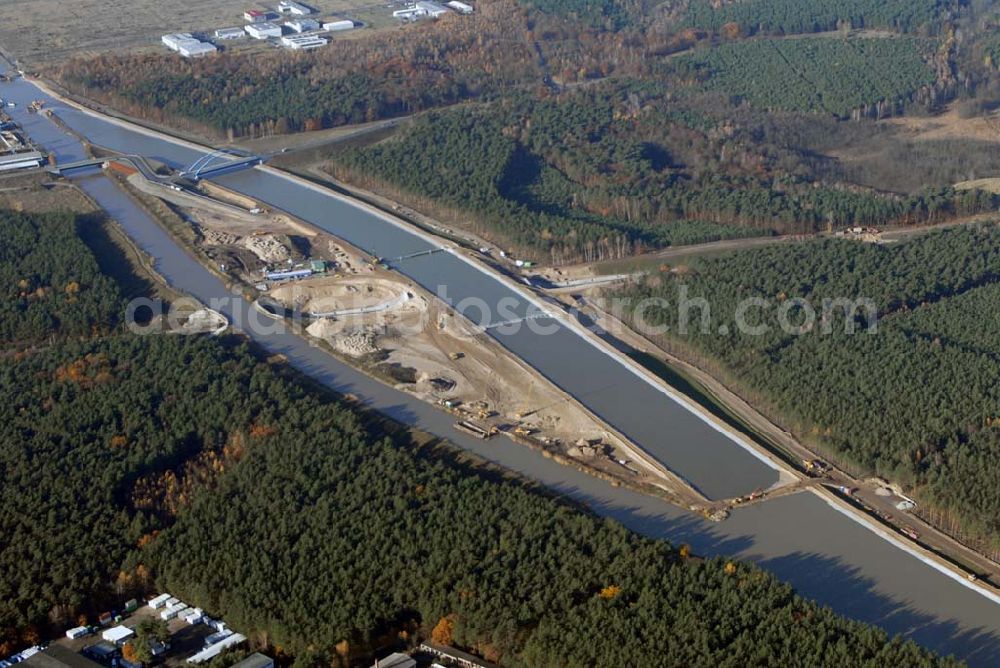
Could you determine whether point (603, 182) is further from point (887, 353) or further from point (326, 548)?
point (326, 548)

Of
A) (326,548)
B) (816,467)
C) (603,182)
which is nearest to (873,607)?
(816,467)

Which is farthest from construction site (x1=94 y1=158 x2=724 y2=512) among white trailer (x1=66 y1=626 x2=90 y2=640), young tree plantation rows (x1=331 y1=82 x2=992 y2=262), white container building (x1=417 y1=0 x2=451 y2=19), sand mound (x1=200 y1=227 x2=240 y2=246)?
white container building (x1=417 y1=0 x2=451 y2=19)

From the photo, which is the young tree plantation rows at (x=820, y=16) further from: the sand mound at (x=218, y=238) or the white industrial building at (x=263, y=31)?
the sand mound at (x=218, y=238)

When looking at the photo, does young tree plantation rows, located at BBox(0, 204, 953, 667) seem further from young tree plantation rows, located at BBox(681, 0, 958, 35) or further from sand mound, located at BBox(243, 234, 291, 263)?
young tree plantation rows, located at BBox(681, 0, 958, 35)

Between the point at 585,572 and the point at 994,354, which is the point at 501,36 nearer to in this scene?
the point at 994,354

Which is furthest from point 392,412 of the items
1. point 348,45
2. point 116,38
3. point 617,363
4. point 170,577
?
point 116,38
